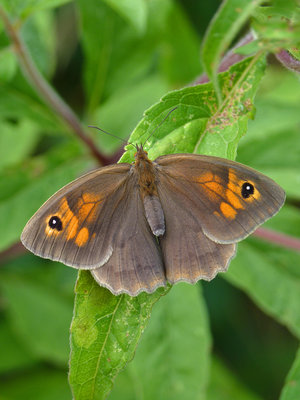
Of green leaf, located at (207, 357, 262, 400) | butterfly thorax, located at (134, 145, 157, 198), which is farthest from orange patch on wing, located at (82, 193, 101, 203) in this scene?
green leaf, located at (207, 357, 262, 400)

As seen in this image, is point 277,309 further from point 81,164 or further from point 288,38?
point 288,38

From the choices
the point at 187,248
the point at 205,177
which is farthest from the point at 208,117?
the point at 187,248

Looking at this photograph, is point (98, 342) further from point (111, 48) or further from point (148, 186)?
point (111, 48)

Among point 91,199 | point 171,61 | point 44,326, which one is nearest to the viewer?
point 91,199

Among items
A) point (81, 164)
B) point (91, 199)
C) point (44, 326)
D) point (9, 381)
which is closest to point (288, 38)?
point (91, 199)

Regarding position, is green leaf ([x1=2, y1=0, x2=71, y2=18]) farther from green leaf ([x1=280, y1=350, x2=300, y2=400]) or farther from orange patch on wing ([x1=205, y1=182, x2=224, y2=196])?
green leaf ([x1=280, y1=350, x2=300, y2=400])

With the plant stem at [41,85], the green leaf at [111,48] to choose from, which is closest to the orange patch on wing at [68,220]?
the plant stem at [41,85]
